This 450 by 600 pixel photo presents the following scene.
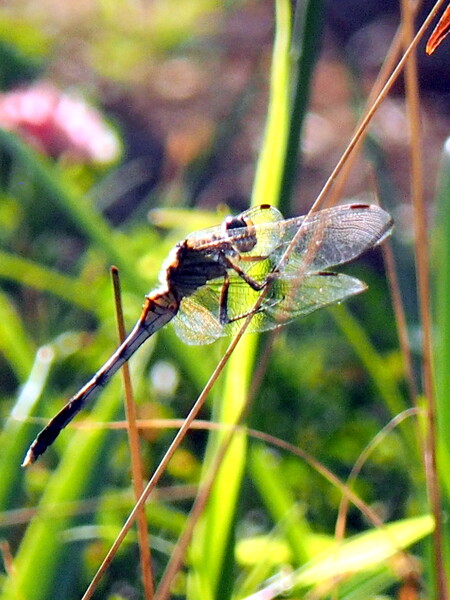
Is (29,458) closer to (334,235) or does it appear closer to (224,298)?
(224,298)

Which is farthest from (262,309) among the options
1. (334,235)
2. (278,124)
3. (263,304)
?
(278,124)

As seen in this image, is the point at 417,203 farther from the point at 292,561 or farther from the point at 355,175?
the point at 355,175

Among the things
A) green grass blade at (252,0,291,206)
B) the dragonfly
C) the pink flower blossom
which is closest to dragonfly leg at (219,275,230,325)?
the dragonfly

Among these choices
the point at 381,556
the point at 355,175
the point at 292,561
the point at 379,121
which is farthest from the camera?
the point at 379,121

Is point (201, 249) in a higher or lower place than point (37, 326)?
lower

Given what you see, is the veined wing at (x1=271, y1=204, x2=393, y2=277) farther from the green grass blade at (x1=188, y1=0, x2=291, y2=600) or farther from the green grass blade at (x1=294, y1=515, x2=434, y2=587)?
the green grass blade at (x1=294, y1=515, x2=434, y2=587)

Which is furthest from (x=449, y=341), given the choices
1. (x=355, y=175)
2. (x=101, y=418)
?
(x=355, y=175)
